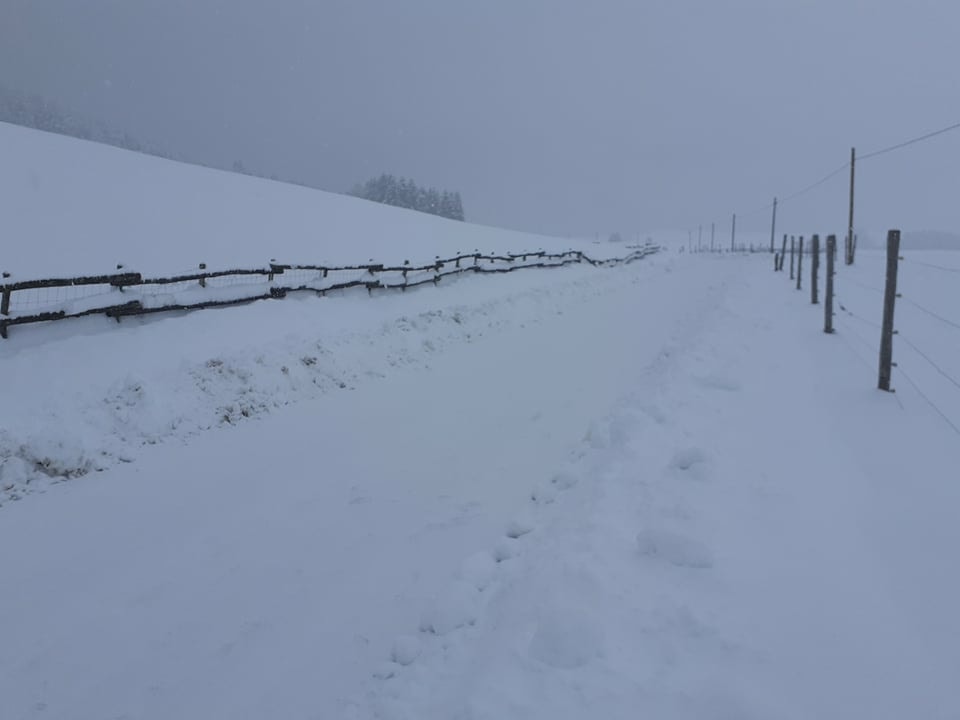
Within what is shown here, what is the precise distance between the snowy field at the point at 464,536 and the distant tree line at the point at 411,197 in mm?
87753

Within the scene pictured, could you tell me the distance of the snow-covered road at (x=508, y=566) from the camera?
3074 mm

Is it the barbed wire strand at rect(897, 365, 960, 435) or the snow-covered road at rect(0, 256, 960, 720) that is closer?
the snow-covered road at rect(0, 256, 960, 720)

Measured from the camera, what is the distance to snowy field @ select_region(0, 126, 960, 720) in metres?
3.14

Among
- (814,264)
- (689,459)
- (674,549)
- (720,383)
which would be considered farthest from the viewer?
(814,264)

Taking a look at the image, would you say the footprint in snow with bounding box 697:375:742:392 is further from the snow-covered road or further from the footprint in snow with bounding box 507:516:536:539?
the footprint in snow with bounding box 507:516:536:539

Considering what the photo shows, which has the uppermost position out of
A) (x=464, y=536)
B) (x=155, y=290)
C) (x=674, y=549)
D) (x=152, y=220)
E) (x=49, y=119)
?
(x=49, y=119)

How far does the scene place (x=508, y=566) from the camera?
4.28 metres

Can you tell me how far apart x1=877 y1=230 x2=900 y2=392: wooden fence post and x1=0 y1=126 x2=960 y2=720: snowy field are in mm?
364

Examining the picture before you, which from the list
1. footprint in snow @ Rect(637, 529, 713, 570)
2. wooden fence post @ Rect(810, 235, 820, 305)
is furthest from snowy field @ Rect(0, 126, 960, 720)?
wooden fence post @ Rect(810, 235, 820, 305)

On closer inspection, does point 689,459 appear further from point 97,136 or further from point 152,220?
point 97,136

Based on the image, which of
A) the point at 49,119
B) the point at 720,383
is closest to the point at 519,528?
the point at 720,383

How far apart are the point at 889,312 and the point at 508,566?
7.20 metres

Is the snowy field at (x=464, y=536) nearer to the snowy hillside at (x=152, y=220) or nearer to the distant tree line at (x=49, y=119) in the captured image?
the snowy hillside at (x=152, y=220)

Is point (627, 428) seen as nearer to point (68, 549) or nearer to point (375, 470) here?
point (375, 470)
